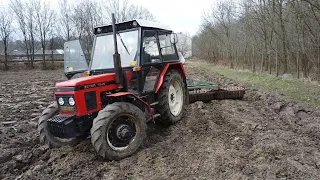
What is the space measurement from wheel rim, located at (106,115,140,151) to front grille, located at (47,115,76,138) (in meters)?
0.57

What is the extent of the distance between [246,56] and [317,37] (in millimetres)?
16600

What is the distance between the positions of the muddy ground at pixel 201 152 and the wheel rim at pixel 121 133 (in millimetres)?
251

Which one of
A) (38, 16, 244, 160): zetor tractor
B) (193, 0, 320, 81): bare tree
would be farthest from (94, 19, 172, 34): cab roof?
(193, 0, 320, 81): bare tree

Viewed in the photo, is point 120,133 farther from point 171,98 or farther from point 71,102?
point 171,98

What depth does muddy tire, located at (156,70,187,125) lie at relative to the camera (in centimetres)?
546

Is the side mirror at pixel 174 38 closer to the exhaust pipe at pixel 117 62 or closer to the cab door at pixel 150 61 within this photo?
the cab door at pixel 150 61

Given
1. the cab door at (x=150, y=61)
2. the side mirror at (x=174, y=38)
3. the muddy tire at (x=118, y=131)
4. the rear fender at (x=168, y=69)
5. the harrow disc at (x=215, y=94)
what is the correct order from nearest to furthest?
the muddy tire at (x=118, y=131), the cab door at (x=150, y=61), the rear fender at (x=168, y=69), the side mirror at (x=174, y=38), the harrow disc at (x=215, y=94)

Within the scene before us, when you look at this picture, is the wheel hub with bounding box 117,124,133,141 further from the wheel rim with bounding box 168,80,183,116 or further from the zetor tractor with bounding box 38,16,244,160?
the wheel rim with bounding box 168,80,183,116

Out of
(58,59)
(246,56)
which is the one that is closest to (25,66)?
(58,59)

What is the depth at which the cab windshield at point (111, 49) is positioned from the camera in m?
5.15

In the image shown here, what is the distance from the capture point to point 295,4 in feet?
43.4

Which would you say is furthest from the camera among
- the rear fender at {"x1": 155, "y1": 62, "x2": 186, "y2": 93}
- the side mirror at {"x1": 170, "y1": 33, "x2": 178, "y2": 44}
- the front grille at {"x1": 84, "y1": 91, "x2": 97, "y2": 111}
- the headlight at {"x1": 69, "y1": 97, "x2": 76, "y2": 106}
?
the side mirror at {"x1": 170, "y1": 33, "x2": 178, "y2": 44}

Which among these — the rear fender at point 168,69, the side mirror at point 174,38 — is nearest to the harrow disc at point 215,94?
the rear fender at point 168,69

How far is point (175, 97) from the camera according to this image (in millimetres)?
6145
